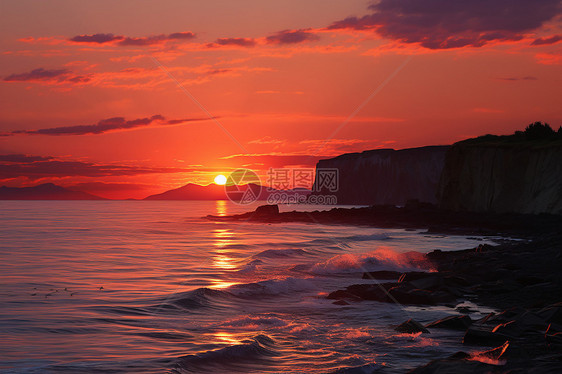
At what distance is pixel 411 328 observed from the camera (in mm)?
10445

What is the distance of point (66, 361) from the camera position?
8617 mm

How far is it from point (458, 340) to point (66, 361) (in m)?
6.88

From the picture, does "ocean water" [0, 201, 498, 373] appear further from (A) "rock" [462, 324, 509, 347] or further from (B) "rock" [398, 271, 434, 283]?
(B) "rock" [398, 271, 434, 283]

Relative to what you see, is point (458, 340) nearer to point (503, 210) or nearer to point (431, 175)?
point (503, 210)

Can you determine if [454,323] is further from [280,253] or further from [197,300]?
[280,253]

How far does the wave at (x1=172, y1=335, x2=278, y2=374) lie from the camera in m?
8.32

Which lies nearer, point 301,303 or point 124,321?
point 124,321

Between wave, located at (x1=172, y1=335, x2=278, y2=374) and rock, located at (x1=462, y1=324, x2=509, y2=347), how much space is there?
346 centimetres

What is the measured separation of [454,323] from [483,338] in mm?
1278

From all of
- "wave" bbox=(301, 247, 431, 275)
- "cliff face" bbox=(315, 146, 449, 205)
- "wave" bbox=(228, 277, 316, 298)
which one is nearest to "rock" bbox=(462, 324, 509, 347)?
"wave" bbox=(228, 277, 316, 298)

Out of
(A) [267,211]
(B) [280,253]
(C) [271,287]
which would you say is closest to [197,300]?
(C) [271,287]

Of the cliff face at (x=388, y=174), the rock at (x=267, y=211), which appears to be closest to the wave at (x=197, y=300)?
the rock at (x=267, y=211)

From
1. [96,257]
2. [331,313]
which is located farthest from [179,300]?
[96,257]

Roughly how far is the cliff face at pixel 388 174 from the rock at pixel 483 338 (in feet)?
485
